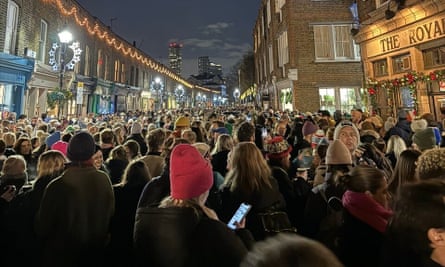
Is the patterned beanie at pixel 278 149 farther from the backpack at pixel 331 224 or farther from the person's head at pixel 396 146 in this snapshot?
the person's head at pixel 396 146

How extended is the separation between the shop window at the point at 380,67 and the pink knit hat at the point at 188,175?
14506mm

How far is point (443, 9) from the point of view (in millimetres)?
9883

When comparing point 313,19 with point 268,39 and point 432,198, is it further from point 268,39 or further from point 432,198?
point 432,198

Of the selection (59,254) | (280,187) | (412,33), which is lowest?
(59,254)

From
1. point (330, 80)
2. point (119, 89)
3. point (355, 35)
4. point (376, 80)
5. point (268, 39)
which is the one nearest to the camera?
point (376, 80)

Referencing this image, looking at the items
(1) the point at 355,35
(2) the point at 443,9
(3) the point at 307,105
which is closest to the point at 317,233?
(2) the point at 443,9

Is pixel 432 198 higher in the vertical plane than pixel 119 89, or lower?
lower

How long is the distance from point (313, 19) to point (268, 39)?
11.1m

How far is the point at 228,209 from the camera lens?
3.33 meters

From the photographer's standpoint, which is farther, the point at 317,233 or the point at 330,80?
the point at 330,80

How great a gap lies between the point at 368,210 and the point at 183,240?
1492 mm

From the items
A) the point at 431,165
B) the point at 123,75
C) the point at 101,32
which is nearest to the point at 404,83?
the point at 431,165

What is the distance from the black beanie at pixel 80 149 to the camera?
11.1ft

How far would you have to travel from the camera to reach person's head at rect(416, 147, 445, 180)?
288 centimetres
